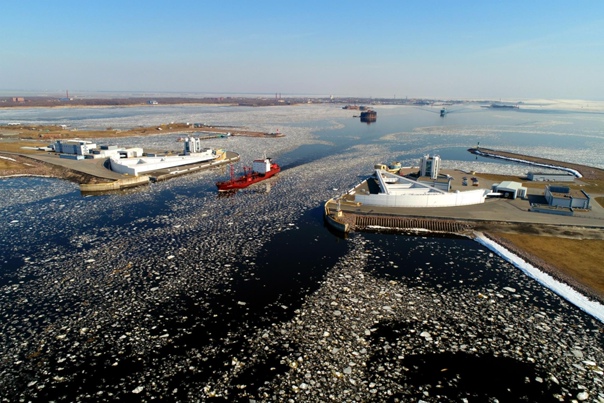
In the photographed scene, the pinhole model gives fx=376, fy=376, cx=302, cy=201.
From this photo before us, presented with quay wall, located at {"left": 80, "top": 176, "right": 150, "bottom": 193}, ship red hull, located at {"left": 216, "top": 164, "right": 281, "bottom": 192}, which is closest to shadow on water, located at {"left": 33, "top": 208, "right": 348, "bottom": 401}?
ship red hull, located at {"left": 216, "top": 164, "right": 281, "bottom": 192}

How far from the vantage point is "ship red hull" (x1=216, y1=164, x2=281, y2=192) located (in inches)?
1625

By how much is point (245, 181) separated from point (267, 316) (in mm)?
27256

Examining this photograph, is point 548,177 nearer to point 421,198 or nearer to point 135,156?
point 421,198

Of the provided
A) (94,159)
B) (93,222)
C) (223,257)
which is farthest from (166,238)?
(94,159)

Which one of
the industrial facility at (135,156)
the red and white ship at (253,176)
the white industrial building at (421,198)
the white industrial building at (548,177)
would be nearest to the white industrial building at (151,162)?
the industrial facility at (135,156)

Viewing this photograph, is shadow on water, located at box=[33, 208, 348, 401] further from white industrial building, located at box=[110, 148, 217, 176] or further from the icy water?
white industrial building, located at box=[110, 148, 217, 176]

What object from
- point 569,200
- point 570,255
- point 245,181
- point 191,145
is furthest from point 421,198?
point 191,145

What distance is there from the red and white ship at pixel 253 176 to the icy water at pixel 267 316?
29.5ft

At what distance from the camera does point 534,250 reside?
25234mm

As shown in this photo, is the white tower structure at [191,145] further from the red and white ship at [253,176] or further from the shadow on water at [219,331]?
the shadow on water at [219,331]

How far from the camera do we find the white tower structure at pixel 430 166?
42375mm

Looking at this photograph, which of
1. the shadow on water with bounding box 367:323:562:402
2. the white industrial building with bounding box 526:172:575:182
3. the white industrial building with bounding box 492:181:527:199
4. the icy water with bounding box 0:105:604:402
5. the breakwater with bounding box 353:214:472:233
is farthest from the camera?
the white industrial building with bounding box 526:172:575:182

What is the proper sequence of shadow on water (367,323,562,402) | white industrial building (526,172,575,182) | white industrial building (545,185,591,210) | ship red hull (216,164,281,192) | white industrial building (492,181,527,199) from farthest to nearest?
white industrial building (526,172,575,182) < ship red hull (216,164,281,192) < white industrial building (492,181,527,199) < white industrial building (545,185,591,210) < shadow on water (367,323,562,402)

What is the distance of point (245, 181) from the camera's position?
43562mm
